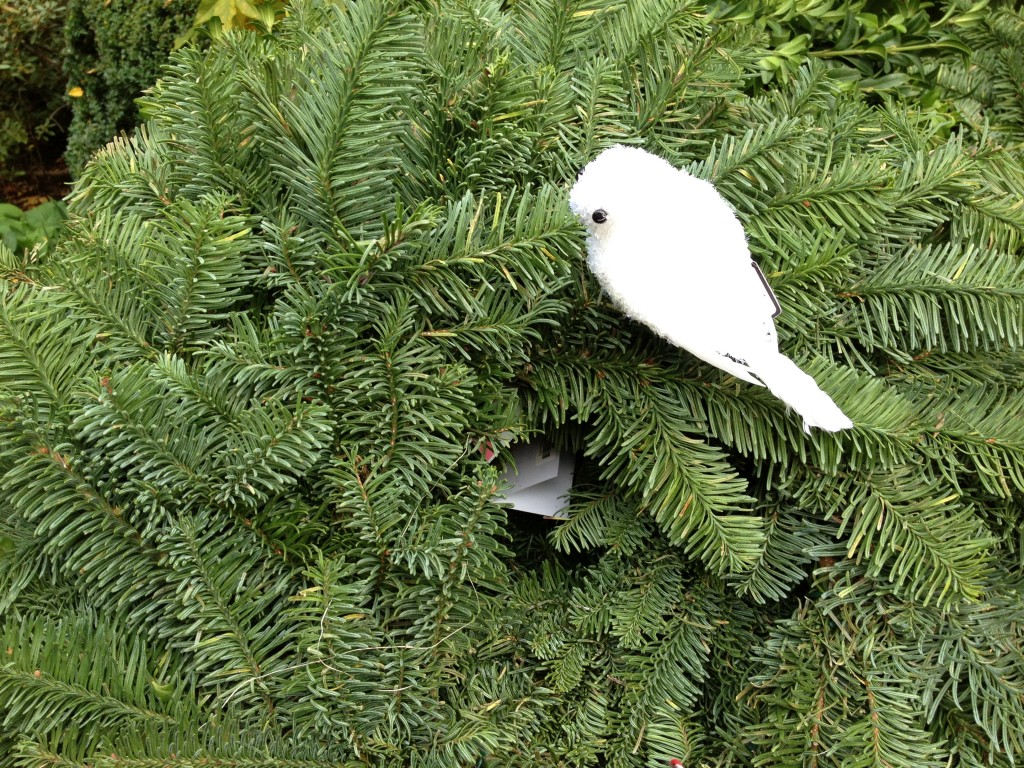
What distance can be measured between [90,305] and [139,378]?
107mm

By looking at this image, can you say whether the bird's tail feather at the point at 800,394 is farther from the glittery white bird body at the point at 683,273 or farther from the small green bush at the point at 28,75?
the small green bush at the point at 28,75

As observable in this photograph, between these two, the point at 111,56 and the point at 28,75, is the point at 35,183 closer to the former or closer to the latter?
the point at 28,75

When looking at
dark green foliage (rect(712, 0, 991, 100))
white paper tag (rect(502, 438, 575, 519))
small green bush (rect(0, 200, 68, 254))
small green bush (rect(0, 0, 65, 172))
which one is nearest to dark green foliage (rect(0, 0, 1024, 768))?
white paper tag (rect(502, 438, 575, 519))

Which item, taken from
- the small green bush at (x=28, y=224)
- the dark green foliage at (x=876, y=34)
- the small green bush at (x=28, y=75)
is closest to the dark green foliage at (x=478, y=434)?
the dark green foliage at (x=876, y=34)

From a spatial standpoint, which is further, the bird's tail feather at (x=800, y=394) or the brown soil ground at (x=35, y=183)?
the brown soil ground at (x=35, y=183)

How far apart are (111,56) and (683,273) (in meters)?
1.27

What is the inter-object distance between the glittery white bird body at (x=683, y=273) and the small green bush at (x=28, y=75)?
150 cm

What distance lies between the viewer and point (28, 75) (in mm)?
1690

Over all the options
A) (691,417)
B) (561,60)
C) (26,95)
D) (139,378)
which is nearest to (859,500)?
(691,417)

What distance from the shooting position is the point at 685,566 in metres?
0.72

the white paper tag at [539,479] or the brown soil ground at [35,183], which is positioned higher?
the white paper tag at [539,479]

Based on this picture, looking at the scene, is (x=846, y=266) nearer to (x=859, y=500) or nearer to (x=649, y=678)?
(x=859, y=500)

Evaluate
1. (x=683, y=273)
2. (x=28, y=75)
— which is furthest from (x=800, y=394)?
(x=28, y=75)

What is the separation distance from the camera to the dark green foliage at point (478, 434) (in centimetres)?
57
